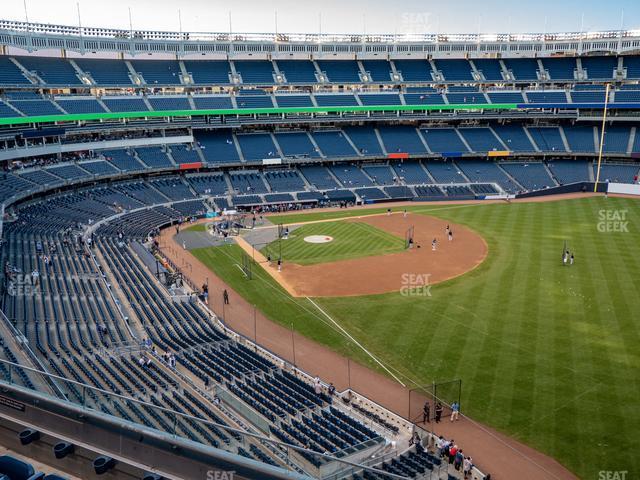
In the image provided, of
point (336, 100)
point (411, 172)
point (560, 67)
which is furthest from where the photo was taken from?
point (560, 67)

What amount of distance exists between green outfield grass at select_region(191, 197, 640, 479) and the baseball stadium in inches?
6.6

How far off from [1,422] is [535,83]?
89.6 metres

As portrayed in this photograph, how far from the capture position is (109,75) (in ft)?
238

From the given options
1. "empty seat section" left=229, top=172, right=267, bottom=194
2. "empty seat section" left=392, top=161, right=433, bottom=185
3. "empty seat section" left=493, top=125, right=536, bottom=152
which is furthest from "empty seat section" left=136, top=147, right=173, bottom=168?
"empty seat section" left=493, top=125, right=536, bottom=152

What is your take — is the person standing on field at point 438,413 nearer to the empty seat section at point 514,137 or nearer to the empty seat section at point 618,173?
the empty seat section at point 618,173

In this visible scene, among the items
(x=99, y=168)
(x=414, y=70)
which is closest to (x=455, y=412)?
(x=99, y=168)

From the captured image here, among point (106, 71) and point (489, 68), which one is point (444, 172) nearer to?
point (489, 68)

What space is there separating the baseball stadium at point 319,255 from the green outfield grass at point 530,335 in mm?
168

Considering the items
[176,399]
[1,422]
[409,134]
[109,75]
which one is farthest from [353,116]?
[1,422]

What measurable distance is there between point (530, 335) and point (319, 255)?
22.3m

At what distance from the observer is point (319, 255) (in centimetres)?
4762

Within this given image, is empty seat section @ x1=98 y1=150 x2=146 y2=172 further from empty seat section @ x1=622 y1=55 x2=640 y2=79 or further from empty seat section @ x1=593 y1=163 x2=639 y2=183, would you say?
empty seat section @ x1=622 y1=55 x2=640 y2=79

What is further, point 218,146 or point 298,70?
point 298,70

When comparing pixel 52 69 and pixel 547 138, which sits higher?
pixel 52 69
